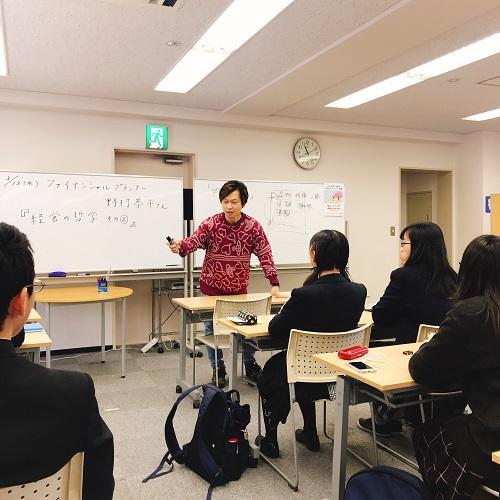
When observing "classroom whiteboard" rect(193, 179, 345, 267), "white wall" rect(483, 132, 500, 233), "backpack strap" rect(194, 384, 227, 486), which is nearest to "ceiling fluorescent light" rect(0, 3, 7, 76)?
"classroom whiteboard" rect(193, 179, 345, 267)

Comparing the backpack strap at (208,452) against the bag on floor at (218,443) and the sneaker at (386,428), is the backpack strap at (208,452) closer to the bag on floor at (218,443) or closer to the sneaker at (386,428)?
the bag on floor at (218,443)

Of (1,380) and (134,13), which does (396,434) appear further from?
(134,13)

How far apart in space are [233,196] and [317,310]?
1.54 m

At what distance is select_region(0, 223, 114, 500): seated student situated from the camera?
949mm

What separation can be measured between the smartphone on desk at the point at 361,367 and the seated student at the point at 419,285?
77cm

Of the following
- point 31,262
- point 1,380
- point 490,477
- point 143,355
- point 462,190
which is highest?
point 462,190

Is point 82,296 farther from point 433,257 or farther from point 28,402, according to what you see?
point 28,402

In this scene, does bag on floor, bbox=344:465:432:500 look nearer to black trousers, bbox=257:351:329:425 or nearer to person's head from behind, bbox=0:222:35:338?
black trousers, bbox=257:351:329:425

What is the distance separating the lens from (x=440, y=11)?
2.96 meters

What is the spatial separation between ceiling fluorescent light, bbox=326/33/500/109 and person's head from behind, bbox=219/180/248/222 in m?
1.81

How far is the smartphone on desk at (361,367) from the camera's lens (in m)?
1.96

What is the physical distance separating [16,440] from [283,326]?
1.70 m

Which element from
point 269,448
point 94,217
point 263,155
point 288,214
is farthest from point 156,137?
point 269,448

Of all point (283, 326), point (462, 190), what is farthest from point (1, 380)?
point (462, 190)
